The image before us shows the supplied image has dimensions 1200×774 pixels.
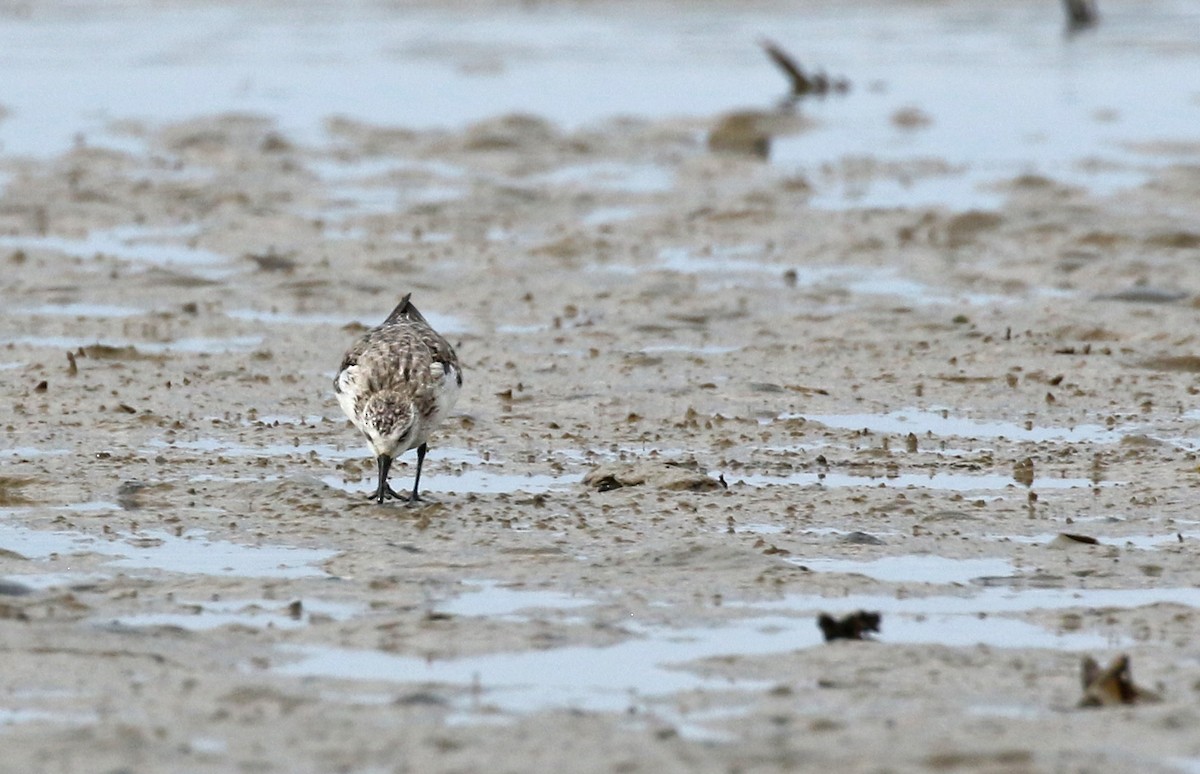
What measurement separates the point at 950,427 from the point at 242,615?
16.4ft

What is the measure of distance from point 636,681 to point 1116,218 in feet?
40.3

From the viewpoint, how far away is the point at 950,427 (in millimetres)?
11555

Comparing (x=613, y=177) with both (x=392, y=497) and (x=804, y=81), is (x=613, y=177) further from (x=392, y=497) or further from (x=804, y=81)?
(x=392, y=497)

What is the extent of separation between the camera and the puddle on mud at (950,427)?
11258mm

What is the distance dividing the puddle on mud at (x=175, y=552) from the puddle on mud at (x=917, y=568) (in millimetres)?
1993

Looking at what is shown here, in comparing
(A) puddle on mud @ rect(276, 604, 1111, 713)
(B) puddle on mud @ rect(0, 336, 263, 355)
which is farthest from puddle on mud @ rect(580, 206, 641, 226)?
(A) puddle on mud @ rect(276, 604, 1111, 713)

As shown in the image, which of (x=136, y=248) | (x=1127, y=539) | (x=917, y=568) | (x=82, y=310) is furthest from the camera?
(x=136, y=248)

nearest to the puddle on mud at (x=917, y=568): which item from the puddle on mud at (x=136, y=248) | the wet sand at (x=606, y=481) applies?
the wet sand at (x=606, y=481)

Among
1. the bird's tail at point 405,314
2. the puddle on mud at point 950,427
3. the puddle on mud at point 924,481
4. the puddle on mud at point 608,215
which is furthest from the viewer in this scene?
the puddle on mud at point 608,215

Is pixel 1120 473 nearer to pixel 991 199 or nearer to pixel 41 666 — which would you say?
pixel 41 666

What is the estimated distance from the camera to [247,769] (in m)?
6.04

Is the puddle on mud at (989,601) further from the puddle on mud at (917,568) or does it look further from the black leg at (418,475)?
the black leg at (418,475)

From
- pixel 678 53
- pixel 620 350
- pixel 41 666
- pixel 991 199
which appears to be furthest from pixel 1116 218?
pixel 678 53

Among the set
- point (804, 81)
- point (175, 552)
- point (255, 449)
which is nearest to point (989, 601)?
point (175, 552)
